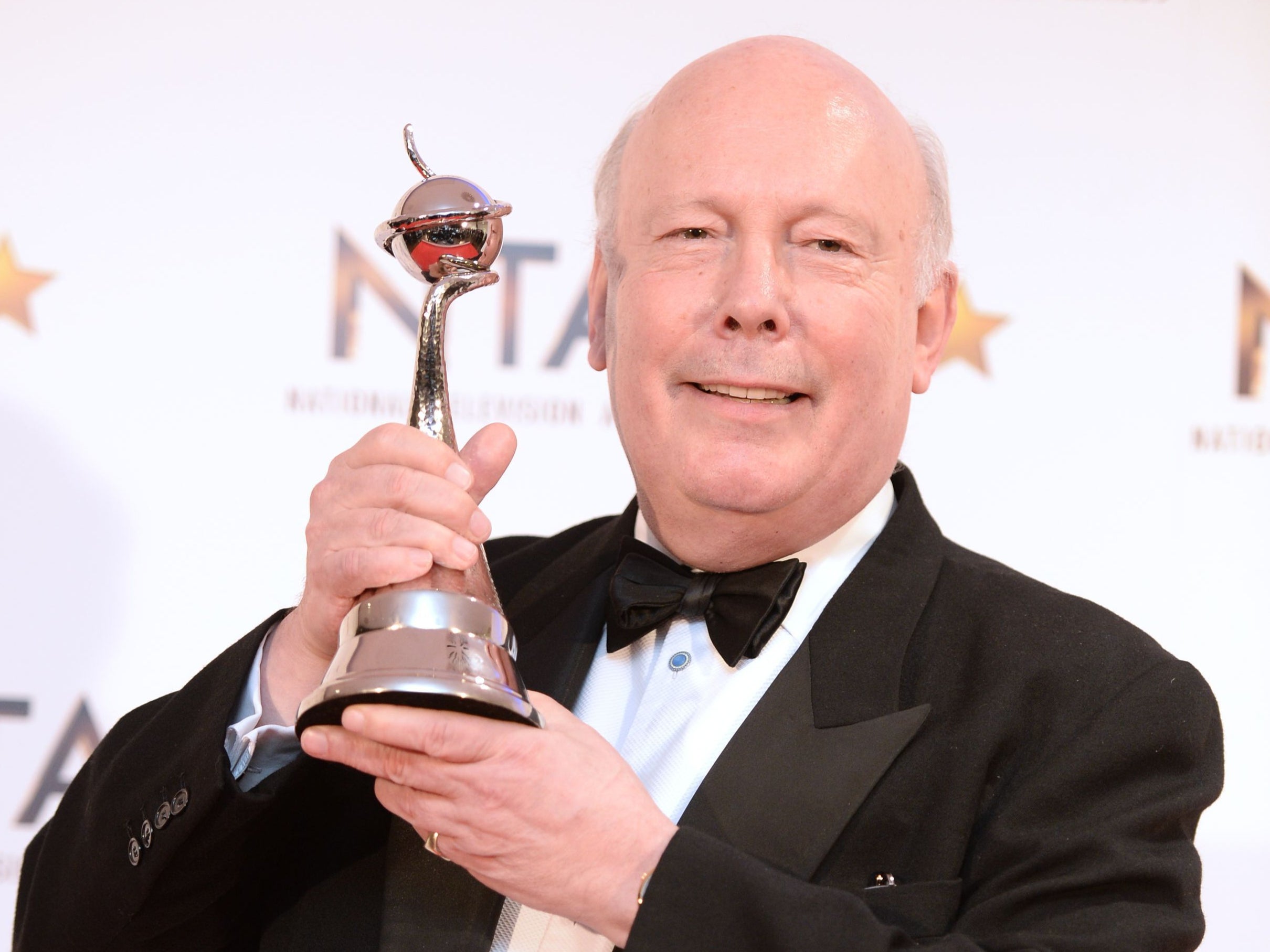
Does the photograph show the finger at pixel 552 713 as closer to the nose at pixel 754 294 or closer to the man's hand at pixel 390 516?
the man's hand at pixel 390 516

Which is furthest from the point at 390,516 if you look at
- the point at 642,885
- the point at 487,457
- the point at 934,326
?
the point at 934,326

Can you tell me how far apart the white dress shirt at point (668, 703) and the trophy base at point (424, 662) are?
326 millimetres

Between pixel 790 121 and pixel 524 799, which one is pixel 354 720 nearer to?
pixel 524 799

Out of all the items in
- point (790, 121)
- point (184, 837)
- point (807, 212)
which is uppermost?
point (790, 121)

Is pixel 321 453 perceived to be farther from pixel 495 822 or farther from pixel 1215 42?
pixel 1215 42

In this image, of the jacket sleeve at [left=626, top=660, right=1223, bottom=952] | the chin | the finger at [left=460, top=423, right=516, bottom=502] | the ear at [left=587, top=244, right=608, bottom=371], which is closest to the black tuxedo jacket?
the jacket sleeve at [left=626, top=660, right=1223, bottom=952]

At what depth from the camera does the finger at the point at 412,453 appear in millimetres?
1297

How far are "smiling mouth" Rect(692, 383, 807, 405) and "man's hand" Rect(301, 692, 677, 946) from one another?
0.50 metres

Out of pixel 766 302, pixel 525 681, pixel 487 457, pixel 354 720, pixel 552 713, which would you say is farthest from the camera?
pixel 525 681

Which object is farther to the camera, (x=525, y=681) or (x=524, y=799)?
(x=525, y=681)

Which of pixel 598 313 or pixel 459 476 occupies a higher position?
pixel 598 313

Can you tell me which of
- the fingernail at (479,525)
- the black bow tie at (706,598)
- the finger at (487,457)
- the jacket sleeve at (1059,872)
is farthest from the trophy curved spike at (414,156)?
the jacket sleeve at (1059,872)

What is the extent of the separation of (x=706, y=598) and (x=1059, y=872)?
1.72ft

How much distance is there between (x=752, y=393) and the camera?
1.62 metres
